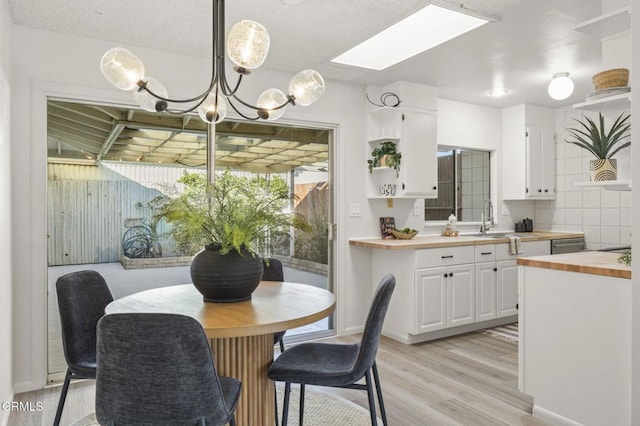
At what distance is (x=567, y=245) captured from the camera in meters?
5.07

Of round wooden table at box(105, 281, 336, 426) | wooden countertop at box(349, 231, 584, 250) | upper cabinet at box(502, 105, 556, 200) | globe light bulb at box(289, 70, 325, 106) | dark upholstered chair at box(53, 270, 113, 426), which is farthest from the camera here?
upper cabinet at box(502, 105, 556, 200)

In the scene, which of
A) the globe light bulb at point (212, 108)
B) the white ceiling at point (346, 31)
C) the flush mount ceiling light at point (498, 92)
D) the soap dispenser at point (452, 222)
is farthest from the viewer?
the soap dispenser at point (452, 222)

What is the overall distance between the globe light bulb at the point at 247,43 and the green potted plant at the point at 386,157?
8.19 feet

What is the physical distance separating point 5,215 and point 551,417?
10.9ft

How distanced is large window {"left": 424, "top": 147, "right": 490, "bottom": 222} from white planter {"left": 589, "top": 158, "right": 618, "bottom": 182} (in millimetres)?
2777

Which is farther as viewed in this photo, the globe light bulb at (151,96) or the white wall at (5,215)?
the white wall at (5,215)

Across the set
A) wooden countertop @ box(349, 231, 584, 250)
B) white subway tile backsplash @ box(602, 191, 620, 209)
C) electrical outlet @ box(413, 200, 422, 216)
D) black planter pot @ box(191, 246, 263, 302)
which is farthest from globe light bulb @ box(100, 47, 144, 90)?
white subway tile backsplash @ box(602, 191, 620, 209)

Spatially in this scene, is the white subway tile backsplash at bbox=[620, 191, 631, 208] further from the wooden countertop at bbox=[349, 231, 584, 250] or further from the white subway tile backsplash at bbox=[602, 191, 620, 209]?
the wooden countertop at bbox=[349, 231, 584, 250]

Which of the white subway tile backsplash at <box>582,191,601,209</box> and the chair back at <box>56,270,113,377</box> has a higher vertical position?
the white subway tile backsplash at <box>582,191,601,209</box>

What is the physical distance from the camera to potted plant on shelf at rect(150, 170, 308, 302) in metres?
2.01

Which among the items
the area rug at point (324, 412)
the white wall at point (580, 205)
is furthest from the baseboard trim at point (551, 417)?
the white wall at point (580, 205)

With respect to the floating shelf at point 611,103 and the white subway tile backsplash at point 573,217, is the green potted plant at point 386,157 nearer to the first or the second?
the floating shelf at point 611,103

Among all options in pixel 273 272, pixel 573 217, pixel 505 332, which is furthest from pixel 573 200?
pixel 273 272

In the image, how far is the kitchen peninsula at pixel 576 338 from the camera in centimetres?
216
